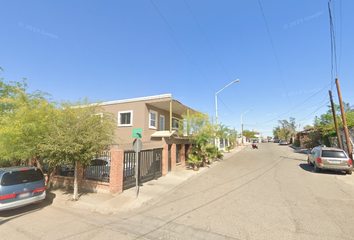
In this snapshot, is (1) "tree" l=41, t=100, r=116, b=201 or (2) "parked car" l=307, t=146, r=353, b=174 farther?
(2) "parked car" l=307, t=146, r=353, b=174

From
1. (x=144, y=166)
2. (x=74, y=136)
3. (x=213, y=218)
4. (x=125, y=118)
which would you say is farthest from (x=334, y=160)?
(x=125, y=118)

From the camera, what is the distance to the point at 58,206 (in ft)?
23.0

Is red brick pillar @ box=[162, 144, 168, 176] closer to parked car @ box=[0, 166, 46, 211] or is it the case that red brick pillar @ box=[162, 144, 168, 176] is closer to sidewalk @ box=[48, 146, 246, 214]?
sidewalk @ box=[48, 146, 246, 214]

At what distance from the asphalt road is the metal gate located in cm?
225

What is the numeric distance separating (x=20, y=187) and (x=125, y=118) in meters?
9.87

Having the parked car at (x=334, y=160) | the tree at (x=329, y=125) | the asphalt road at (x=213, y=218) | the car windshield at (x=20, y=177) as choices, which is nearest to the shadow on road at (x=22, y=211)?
the asphalt road at (x=213, y=218)

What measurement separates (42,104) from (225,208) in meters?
9.83

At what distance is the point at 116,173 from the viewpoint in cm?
789

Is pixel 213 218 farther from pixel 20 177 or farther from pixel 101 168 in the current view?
pixel 20 177

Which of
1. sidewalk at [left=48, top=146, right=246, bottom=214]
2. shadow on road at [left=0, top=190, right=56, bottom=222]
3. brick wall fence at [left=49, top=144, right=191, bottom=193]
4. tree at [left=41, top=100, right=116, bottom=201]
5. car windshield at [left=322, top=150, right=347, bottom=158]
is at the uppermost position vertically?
tree at [left=41, top=100, right=116, bottom=201]

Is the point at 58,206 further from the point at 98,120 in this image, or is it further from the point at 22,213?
the point at 98,120

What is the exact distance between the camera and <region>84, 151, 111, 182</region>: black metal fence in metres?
8.54

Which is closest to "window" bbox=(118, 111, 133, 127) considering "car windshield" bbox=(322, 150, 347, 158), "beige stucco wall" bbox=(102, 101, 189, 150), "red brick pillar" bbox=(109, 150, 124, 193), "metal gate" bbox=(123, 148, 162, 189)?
"beige stucco wall" bbox=(102, 101, 189, 150)

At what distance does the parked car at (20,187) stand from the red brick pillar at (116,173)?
2637mm
